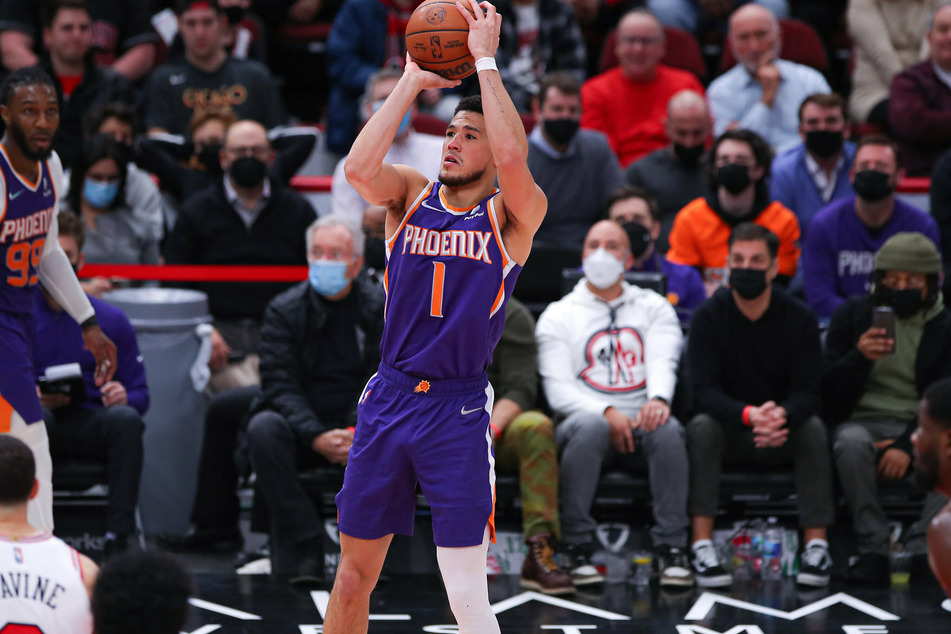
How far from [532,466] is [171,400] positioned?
2.06m

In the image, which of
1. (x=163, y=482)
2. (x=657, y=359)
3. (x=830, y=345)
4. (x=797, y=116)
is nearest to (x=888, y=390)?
(x=830, y=345)

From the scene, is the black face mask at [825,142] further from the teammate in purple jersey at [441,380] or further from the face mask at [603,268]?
the teammate in purple jersey at [441,380]

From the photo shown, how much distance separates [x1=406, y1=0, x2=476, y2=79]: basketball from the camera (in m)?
4.16

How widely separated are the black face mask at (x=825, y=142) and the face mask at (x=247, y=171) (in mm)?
3364

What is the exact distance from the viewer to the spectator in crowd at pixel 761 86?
28.6 ft

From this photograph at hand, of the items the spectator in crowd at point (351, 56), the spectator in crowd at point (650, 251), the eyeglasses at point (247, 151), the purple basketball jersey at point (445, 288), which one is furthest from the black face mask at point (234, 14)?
the purple basketball jersey at point (445, 288)

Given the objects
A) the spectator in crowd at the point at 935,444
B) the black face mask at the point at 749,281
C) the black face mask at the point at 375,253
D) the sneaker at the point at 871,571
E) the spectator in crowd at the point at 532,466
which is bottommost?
the sneaker at the point at 871,571

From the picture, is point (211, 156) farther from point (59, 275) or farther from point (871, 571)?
point (871, 571)

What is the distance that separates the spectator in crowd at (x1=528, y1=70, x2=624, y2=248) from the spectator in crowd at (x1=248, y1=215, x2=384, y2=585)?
169cm

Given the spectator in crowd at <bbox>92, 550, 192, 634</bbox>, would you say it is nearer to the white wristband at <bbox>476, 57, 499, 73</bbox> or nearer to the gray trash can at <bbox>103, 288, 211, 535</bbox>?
the white wristband at <bbox>476, 57, 499, 73</bbox>

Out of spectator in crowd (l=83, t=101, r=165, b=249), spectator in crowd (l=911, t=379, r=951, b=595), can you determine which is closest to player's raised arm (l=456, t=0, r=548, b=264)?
spectator in crowd (l=911, t=379, r=951, b=595)

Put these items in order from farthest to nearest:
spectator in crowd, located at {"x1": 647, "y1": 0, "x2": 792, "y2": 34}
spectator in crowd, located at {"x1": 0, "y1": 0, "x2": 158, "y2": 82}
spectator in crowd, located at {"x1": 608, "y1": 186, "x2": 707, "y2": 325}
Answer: spectator in crowd, located at {"x1": 647, "y1": 0, "x2": 792, "y2": 34} < spectator in crowd, located at {"x1": 0, "y1": 0, "x2": 158, "y2": 82} < spectator in crowd, located at {"x1": 608, "y1": 186, "x2": 707, "y2": 325}

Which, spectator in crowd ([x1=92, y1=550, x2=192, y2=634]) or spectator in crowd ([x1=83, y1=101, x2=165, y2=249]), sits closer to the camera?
spectator in crowd ([x1=92, y1=550, x2=192, y2=634])

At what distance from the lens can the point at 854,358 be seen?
644 centimetres
